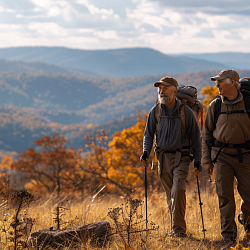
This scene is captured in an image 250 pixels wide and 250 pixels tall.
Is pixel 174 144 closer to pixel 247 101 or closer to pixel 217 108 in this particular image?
pixel 217 108

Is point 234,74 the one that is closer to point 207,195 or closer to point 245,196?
point 245,196

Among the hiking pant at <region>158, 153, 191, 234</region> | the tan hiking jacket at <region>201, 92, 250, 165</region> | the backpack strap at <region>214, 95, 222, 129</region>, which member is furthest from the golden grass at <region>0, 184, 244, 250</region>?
the backpack strap at <region>214, 95, 222, 129</region>

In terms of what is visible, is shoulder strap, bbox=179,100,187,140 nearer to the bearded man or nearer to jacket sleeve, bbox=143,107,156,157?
the bearded man

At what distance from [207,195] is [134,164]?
17.7 m

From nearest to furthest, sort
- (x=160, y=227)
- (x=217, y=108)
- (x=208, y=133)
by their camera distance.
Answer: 1. (x=217, y=108)
2. (x=208, y=133)
3. (x=160, y=227)

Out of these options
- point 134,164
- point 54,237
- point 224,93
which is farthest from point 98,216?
point 134,164

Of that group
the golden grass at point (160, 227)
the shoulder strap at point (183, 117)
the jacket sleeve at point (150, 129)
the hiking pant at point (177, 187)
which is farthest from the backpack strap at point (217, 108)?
the golden grass at point (160, 227)

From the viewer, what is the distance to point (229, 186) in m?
4.02

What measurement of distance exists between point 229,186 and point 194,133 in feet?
2.53

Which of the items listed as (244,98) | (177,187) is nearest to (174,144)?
(177,187)

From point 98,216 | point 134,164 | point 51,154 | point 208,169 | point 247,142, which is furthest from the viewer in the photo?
point 51,154

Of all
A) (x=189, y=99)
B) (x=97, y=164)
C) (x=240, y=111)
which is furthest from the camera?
(x=97, y=164)

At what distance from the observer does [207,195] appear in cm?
706

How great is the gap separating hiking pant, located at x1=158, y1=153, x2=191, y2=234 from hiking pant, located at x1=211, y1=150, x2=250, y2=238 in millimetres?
413
